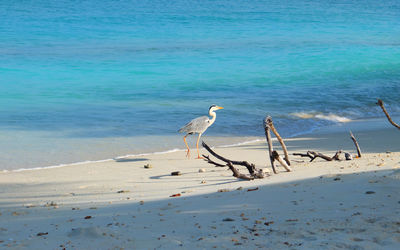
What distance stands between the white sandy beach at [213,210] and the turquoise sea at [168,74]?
288 centimetres

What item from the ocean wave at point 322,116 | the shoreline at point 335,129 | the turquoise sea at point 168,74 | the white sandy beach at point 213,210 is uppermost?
the turquoise sea at point 168,74

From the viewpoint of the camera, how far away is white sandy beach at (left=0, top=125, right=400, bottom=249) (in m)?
4.17

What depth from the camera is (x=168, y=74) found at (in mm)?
24891

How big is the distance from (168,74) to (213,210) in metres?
20.1

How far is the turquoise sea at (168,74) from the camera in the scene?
12750mm

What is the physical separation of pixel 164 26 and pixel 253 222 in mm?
40255

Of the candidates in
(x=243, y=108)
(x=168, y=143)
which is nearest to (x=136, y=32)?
(x=243, y=108)

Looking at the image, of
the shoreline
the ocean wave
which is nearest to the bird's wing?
the shoreline

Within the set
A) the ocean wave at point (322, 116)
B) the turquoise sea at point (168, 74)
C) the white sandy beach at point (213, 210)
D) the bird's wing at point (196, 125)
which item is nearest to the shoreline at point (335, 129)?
the turquoise sea at point (168, 74)

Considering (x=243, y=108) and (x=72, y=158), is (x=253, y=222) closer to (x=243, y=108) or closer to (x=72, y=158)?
(x=72, y=158)

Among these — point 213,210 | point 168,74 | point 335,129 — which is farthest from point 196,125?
point 168,74

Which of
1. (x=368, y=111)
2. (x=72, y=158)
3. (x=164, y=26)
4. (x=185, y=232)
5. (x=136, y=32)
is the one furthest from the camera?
(x=164, y=26)

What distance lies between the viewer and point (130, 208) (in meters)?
5.62

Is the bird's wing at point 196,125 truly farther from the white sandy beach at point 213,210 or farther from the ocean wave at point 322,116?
the ocean wave at point 322,116
